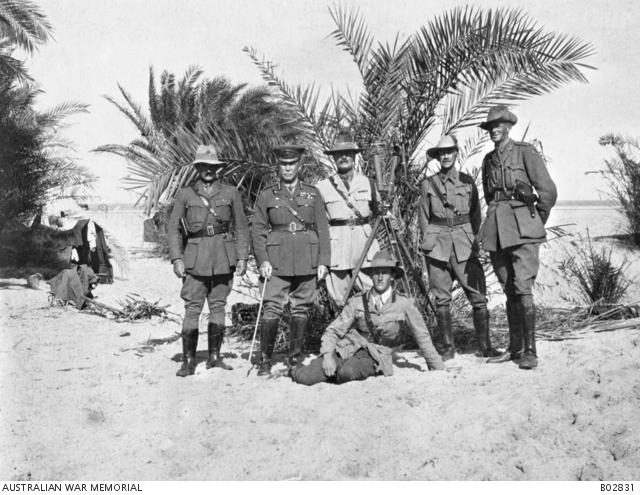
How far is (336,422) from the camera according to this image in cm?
382

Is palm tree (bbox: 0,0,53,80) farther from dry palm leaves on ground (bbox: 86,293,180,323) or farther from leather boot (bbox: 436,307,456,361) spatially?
leather boot (bbox: 436,307,456,361)

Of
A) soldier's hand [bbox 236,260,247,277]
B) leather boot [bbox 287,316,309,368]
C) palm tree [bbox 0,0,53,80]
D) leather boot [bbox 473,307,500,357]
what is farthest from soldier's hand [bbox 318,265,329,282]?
palm tree [bbox 0,0,53,80]

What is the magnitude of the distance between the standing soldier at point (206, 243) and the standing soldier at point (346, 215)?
714 millimetres

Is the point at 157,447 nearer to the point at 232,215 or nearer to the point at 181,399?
the point at 181,399

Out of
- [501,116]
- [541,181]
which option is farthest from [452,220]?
[501,116]

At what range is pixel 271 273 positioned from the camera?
191 inches

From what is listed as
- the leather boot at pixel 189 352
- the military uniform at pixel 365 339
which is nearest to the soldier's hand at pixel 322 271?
the military uniform at pixel 365 339

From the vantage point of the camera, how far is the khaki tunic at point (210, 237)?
4.88 m

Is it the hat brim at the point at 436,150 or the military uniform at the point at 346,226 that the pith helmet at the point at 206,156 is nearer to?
the military uniform at the point at 346,226

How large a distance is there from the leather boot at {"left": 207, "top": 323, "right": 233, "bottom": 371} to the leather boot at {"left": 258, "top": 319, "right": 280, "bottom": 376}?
1.13ft

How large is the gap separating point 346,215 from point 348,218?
3cm

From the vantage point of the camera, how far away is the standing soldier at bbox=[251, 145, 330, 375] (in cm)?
482
